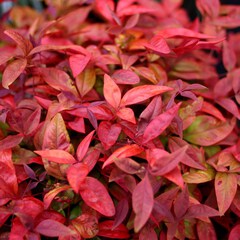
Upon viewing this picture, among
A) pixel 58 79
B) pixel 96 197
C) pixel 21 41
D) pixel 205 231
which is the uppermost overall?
pixel 21 41

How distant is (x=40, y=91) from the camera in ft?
3.46

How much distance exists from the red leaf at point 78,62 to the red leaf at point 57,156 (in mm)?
202

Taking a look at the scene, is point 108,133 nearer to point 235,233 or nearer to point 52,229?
point 52,229

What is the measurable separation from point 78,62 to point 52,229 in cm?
40

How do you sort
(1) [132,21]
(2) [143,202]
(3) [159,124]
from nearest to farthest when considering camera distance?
(2) [143,202], (3) [159,124], (1) [132,21]

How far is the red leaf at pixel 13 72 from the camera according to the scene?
0.88m

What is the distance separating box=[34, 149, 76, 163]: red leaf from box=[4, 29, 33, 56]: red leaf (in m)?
0.28

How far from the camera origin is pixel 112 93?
866 millimetres

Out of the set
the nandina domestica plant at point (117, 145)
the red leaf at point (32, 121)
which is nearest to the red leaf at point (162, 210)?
the nandina domestica plant at point (117, 145)

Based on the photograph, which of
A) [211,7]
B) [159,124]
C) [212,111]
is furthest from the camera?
[211,7]

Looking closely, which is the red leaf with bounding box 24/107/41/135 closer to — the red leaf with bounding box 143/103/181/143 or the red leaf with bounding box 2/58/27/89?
the red leaf with bounding box 2/58/27/89

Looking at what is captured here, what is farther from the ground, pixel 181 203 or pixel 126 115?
pixel 126 115

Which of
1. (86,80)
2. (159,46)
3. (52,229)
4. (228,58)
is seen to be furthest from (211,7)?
(52,229)

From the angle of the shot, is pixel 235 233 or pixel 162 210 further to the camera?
pixel 235 233
